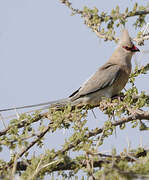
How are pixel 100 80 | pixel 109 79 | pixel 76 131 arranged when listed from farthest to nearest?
1. pixel 100 80
2. pixel 109 79
3. pixel 76 131

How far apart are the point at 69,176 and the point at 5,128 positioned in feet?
2.60

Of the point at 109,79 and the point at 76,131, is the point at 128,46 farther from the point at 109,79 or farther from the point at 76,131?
the point at 76,131

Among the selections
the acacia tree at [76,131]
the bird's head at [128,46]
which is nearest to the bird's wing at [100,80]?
the bird's head at [128,46]

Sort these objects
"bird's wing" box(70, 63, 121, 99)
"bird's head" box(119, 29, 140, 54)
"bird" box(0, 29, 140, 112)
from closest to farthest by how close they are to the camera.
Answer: "bird" box(0, 29, 140, 112) → "bird's wing" box(70, 63, 121, 99) → "bird's head" box(119, 29, 140, 54)

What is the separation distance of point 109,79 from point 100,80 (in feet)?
0.55

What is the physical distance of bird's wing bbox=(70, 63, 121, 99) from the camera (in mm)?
6139

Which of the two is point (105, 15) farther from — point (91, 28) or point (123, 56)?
point (123, 56)

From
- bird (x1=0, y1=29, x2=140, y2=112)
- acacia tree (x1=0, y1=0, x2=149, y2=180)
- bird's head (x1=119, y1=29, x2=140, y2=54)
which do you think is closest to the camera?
acacia tree (x1=0, y1=0, x2=149, y2=180)

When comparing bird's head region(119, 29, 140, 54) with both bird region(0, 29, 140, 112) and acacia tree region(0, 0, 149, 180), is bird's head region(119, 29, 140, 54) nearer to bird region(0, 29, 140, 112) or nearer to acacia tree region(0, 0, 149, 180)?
bird region(0, 29, 140, 112)

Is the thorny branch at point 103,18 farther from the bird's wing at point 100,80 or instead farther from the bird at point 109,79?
the bird's wing at point 100,80

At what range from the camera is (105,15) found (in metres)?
3.82

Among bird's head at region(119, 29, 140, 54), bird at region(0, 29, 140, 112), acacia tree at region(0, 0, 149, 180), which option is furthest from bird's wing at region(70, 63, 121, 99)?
acacia tree at region(0, 0, 149, 180)

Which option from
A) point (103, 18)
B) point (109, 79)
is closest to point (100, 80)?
point (109, 79)

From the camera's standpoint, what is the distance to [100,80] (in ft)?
20.8
